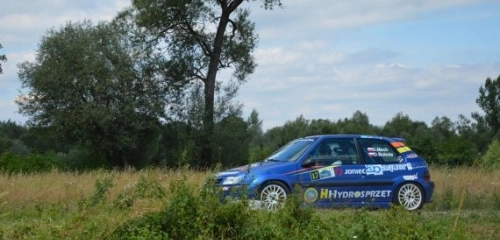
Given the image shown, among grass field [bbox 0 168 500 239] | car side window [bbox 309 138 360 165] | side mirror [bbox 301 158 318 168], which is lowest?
grass field [bbox 0 168 500 239]

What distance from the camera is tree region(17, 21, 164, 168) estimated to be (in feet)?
149

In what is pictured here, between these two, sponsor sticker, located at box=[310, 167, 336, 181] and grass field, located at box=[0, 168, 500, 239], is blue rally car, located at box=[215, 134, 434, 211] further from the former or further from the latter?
grass field, located at box=[0, 168, 500, 239]

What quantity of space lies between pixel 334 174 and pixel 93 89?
34.3 metres

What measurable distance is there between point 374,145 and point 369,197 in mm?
1201

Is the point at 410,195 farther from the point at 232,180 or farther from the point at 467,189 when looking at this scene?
the point at 232,180

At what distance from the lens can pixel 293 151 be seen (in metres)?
14.9

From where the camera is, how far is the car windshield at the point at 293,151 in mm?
14617

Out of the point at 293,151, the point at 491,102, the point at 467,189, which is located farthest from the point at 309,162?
the point at 491,102

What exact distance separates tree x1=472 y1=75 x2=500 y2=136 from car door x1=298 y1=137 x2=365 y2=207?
7217cm

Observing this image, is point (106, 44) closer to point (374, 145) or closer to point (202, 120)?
point (202, 120)

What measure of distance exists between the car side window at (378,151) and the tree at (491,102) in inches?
2813

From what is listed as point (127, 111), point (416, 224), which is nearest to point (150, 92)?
point (127, 111)

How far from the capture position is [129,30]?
46.2 metres

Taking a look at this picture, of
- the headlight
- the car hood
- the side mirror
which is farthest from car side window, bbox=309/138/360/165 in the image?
the headlight
